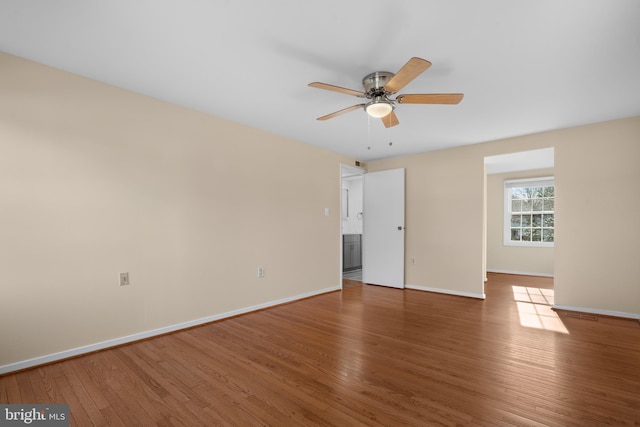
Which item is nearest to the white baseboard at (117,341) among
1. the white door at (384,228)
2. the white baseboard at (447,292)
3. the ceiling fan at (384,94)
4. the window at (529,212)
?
the white door at (384,228)

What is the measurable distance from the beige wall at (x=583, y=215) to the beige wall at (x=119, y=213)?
279cm

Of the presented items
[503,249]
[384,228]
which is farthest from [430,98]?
[503,249]

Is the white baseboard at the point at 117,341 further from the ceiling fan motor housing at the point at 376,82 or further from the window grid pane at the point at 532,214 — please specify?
the window grid pane at the point at 532,214

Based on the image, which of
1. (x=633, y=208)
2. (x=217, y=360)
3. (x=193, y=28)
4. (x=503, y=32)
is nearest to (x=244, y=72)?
(x=193, y=28)

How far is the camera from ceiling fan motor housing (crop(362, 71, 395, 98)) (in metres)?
2.33

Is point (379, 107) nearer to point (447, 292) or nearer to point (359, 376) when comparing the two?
point (359, 376)

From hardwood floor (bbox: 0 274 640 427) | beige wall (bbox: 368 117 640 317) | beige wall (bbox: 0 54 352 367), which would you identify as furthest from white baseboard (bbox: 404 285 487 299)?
beige wall (bbox: 0 54 352 367)

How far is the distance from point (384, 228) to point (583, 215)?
2682 millimetres

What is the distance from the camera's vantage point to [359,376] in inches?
82.4

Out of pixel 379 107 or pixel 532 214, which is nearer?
pixel 379 107

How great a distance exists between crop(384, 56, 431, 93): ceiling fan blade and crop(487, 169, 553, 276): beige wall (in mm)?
5739

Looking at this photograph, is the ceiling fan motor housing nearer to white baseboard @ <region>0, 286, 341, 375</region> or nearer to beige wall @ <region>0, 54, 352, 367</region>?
beige wall @ <region>0, 54, 352, 367</region>

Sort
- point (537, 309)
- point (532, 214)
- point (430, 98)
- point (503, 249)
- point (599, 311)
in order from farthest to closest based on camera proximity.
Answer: point (503, 249) < point (532, 214) < point (537, 309) < point (599, 311) < point (430, 98)

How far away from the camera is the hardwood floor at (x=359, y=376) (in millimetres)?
1679
